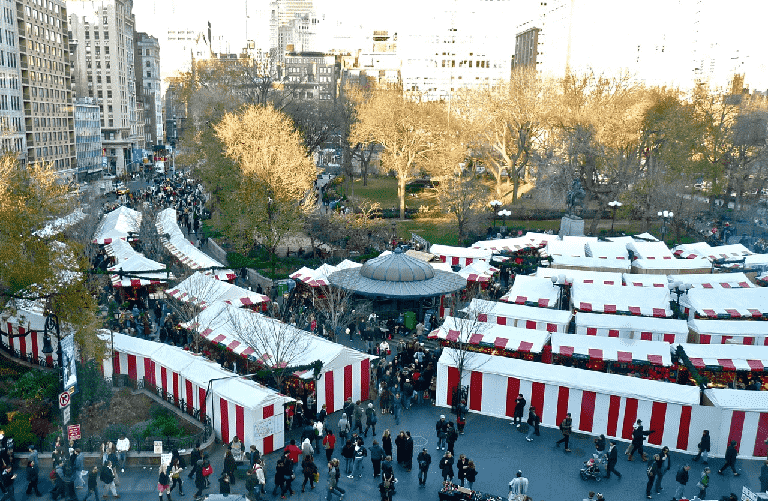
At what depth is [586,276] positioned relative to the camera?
26859 millimetres

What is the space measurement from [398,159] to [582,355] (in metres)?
32.6

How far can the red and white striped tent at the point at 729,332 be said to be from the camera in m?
20.9

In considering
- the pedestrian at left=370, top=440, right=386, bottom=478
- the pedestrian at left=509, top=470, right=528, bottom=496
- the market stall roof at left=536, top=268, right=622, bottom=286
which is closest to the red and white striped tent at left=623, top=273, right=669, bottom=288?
the market stall roof at left=536, top=268, right=622, bottom=286

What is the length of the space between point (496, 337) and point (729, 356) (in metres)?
7.05

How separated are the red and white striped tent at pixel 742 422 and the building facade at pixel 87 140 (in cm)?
A: 7594

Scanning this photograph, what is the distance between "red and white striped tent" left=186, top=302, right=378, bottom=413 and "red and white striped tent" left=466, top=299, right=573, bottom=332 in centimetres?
521

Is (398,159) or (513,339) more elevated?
(398,159)

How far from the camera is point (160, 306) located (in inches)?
1078

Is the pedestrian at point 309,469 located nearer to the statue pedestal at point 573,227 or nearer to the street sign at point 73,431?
the street sign at point 73,431

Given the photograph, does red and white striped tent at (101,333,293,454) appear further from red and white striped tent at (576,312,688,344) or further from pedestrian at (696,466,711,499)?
red and white striped tent at (576,312,688,344)

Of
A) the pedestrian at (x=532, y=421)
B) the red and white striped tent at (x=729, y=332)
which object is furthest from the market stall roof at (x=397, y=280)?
the red and white striped tent at (x=729, y=332)

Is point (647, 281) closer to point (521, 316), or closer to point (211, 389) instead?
point (521, 316)

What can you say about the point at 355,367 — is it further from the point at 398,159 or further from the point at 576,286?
the point at 398,159

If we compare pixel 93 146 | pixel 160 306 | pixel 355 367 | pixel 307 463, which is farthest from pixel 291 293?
pixel 93 146
